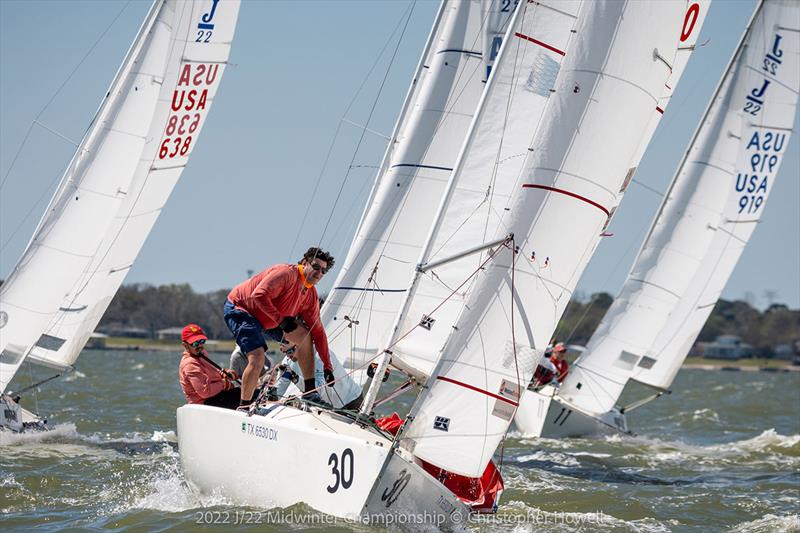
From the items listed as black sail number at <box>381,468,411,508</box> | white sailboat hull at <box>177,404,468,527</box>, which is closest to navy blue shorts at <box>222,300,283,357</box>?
white sailboat hull at <box>177,404,468,527</box>

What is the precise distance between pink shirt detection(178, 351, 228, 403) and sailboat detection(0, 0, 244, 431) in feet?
13.6

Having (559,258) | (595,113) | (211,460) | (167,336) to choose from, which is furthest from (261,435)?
(167,336)

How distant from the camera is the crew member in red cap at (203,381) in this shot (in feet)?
26.6

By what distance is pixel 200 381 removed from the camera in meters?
8.12

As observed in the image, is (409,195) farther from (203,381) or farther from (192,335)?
(203,381)

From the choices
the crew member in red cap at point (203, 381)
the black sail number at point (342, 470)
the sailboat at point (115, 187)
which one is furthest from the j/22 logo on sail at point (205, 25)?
the black sail number at point (342, 470)

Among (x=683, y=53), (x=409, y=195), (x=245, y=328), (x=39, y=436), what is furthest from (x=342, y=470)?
(x=39, y=436)

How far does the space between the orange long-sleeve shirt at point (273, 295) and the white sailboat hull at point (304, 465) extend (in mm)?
628

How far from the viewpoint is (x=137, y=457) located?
35.2 feet

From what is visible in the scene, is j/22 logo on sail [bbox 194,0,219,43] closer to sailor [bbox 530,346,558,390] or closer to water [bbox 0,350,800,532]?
water [bbox 0,350,800,532]

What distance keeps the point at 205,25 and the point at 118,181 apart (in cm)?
208

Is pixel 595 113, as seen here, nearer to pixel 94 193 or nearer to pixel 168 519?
pixel 168 519

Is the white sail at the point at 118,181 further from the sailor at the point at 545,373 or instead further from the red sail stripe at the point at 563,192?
the red sail stripe at the point at 563,192

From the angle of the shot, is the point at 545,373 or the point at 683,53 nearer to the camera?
the point at 683,53
